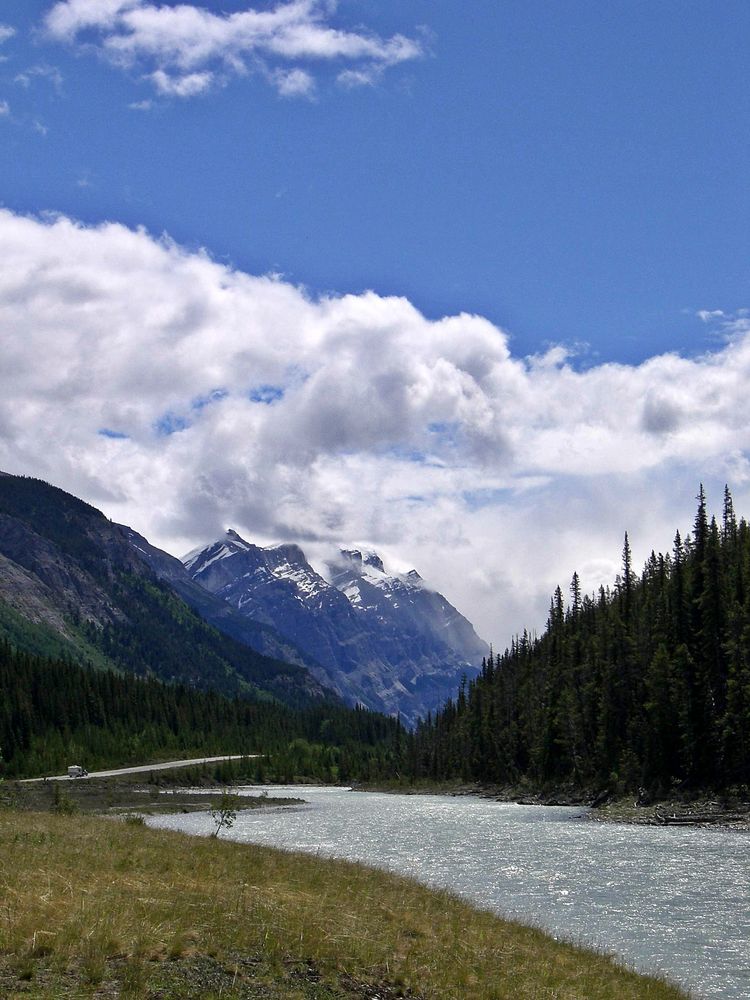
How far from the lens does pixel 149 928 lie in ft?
57.5

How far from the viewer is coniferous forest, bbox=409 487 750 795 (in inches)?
3447

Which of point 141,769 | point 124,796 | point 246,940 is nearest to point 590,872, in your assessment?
point 246,940

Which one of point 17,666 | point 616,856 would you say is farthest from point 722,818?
point 17,666

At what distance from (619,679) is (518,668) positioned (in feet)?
174

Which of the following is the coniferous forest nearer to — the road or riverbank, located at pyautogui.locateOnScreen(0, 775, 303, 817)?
riverbank, located at pyautogui.locateOnScreen(0, 775, 303, 817)

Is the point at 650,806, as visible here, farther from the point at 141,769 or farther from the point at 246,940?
the point at 141,769

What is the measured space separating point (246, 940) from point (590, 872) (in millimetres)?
28440

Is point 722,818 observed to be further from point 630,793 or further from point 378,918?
point 378,918

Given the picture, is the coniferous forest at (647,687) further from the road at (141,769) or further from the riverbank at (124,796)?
the road at (141,769)

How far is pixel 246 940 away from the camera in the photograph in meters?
18.3

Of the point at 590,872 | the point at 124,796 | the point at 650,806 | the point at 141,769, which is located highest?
the point at 590,872

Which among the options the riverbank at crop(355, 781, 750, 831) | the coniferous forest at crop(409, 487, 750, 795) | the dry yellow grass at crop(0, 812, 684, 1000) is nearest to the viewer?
the dry yellow grass at crop(0, 812, 684, 1000)

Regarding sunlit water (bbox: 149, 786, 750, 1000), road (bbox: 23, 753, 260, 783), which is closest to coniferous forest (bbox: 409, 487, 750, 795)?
sunlit water (bbox: 149, 786, 750, 1000)

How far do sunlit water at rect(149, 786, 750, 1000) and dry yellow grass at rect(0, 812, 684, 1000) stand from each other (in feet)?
11.8
